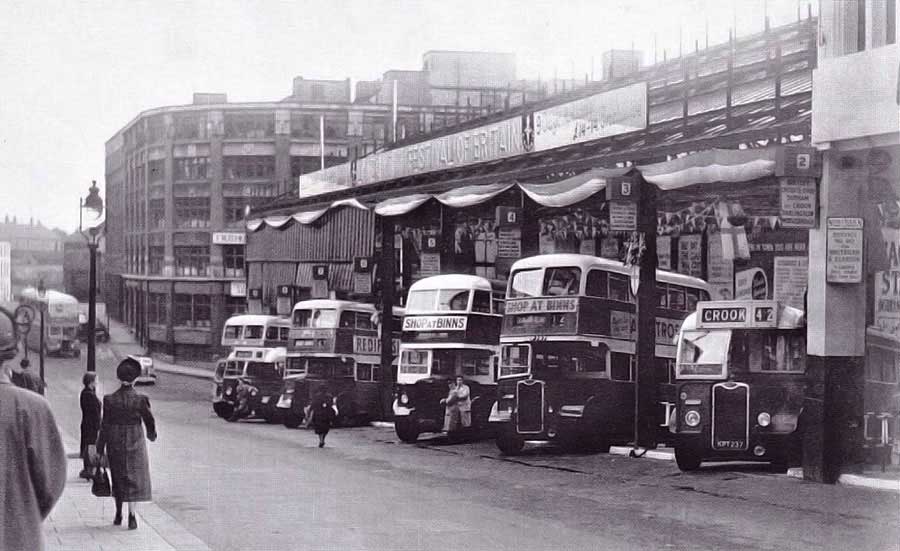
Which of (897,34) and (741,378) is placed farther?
(741,378)

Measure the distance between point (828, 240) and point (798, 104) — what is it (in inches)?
134

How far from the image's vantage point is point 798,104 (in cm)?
1870

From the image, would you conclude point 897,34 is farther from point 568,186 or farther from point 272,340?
point 272,340

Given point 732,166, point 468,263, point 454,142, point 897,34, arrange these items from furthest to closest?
point 468,263 → point 454,142 → point 732,166 → point 897,34

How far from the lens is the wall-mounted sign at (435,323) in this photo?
27531 mm

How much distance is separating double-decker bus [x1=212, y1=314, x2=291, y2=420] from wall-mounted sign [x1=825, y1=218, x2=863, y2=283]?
23.6m

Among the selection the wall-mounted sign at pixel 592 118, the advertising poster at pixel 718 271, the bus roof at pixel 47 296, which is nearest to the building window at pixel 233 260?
the advertising poster at pixel 718 271

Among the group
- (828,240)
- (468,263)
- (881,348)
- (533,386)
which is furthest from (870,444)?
(468,263)

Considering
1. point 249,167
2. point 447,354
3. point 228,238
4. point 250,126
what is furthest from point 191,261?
point 447,354

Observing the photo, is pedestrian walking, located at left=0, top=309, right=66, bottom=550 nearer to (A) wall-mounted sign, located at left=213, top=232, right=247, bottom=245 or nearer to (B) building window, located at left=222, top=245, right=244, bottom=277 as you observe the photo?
(A) wall-mounted sign, located at left=213, top=232, right=247, bottom=245

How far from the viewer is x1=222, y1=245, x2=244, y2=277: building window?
70.5 m

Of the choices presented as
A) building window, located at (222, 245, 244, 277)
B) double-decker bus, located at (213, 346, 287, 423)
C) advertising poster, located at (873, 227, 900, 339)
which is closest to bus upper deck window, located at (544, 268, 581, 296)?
advertising poster, located at (873, 227, 900, 339)

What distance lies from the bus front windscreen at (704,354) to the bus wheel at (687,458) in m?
1.18

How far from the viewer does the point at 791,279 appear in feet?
79.4
